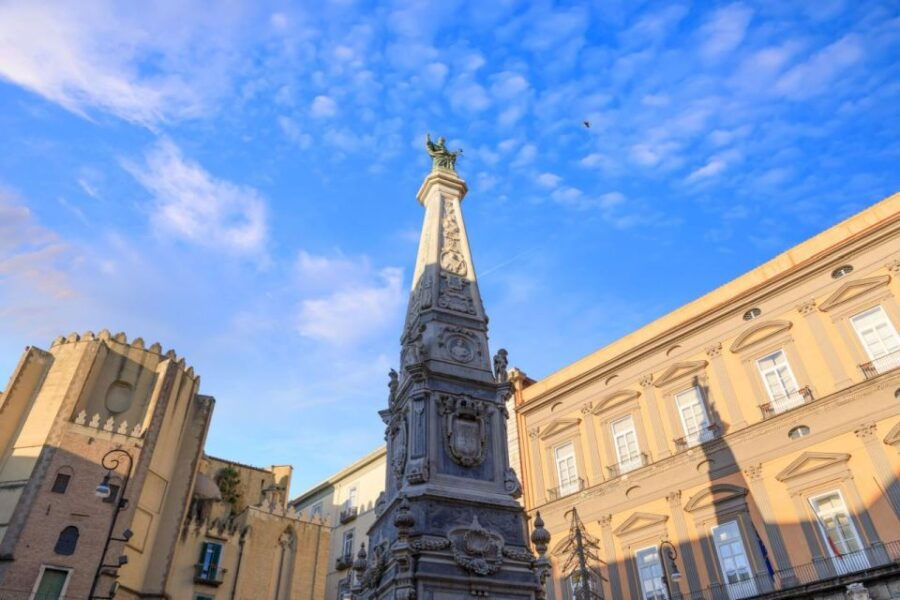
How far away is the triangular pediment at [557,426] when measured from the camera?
901 inches

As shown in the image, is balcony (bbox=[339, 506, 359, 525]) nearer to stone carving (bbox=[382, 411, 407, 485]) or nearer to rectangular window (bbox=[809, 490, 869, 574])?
rectangular window (bbox=[809, 490, 869, 574])

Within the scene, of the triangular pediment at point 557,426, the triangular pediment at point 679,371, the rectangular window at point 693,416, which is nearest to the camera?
the rectangular window at point 693,416

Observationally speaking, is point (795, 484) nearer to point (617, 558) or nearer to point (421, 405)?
point (617, 558)

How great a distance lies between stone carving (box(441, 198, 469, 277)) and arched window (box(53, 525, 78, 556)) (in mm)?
19857

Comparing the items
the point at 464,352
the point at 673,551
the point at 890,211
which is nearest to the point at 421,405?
the point at 464,352

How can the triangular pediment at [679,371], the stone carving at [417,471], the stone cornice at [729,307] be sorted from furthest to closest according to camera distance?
the triangular pediment at [679,371] → the stone cornice at [729,307] → the stone carving at [417,471]

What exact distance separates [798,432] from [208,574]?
24183 millimetres

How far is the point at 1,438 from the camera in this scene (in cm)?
2436

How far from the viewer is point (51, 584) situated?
71.5 ft

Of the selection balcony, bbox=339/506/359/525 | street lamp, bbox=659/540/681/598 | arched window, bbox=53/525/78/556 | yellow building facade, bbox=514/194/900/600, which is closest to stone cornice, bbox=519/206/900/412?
yellow building facade, bbox=514/194/900/600

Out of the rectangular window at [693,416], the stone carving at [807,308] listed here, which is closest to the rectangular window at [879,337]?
the stone carving at [807,308]

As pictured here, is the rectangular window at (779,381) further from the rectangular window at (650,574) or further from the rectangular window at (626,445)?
the rectangular window at (650,574)

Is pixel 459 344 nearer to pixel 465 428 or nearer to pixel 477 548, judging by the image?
pixel 465 428

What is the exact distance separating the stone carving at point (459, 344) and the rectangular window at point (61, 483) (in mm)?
20438
